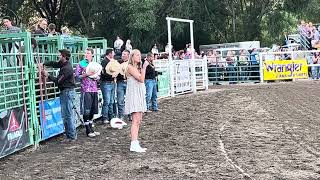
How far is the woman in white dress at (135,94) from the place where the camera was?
30.7 feet

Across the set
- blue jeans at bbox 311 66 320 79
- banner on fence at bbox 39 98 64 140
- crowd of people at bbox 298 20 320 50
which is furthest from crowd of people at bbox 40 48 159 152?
crowd of people at bbox 298 20 320 50

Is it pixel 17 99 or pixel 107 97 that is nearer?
pixel 17 99

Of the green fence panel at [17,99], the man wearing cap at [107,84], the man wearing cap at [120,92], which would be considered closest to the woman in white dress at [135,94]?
the green fence panel at [17,99]

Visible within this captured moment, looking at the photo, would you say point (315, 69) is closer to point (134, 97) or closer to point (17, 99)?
point (134, 97)

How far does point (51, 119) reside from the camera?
10.9 meters

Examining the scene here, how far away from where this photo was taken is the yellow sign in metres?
26.1

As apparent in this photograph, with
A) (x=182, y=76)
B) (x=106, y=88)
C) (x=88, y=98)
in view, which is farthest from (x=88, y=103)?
(x=182, y=76)

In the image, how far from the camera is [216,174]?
24.3 ft

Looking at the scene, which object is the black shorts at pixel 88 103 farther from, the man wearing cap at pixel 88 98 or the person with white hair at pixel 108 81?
the person with white hair at pixel 108 81

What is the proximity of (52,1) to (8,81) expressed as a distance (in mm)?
31896

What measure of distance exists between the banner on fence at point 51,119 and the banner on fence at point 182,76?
32.3 feet

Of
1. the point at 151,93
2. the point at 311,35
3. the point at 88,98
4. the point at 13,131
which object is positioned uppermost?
the point at 311,35

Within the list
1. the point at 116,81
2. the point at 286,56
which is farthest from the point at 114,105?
the point at 286,56

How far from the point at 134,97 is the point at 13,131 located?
219cm
